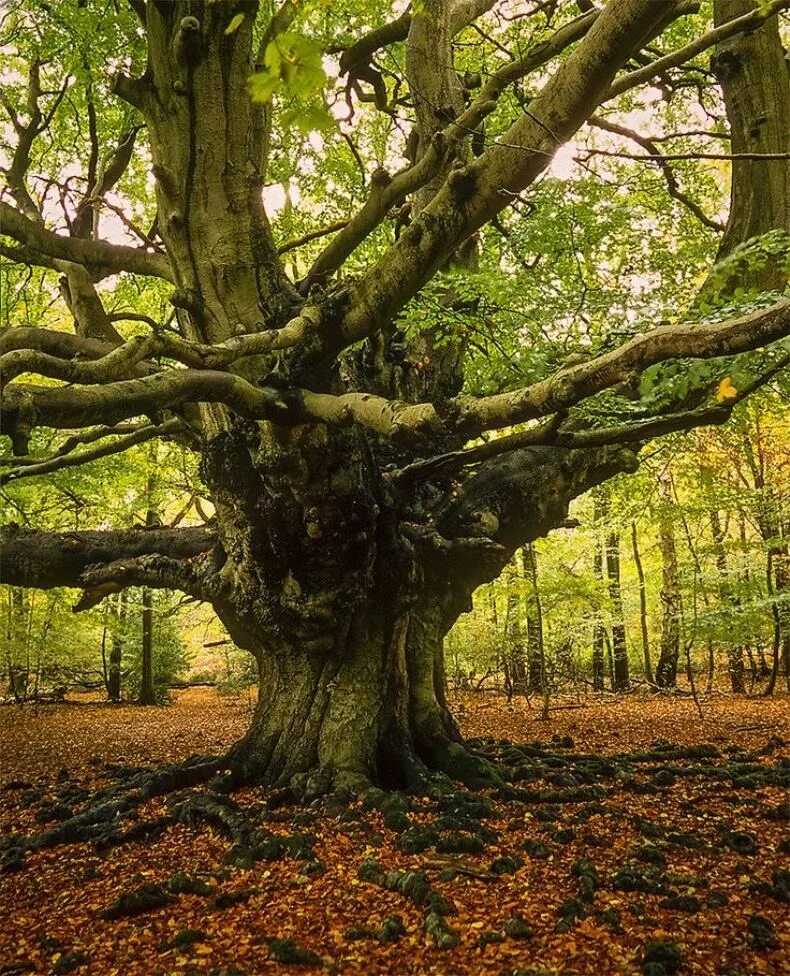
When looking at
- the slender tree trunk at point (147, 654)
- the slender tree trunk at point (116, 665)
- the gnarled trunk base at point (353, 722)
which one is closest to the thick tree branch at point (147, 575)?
the gnarled trunk base at point (353, 722)

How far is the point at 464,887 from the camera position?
3836 mm

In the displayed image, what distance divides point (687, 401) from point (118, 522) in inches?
566

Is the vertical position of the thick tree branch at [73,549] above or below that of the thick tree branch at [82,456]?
below

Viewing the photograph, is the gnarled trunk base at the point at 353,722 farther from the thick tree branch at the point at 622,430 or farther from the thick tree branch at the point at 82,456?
the thick tree branch at the point at 622,430

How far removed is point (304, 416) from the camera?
4.80m

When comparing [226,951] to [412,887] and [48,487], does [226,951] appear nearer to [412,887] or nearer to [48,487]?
[412,887]

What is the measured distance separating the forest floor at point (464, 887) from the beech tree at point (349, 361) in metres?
1.22

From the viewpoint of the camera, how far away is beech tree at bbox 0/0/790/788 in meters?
3.78

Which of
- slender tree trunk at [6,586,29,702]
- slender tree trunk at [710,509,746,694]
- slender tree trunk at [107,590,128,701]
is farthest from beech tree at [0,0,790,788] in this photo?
slender tree trunk at [107,590,128,701]

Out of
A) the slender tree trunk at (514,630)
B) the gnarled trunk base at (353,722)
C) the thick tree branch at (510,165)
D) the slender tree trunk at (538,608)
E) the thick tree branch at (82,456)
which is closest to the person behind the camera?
the thick tree branch at (510,165)

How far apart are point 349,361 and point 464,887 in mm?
4766

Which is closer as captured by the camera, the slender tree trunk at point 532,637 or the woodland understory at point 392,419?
the woodland understory at point 392,419

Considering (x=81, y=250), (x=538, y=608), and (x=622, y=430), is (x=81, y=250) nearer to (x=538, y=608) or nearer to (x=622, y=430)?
(x=622, y=430)

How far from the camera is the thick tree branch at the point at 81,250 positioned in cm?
630
